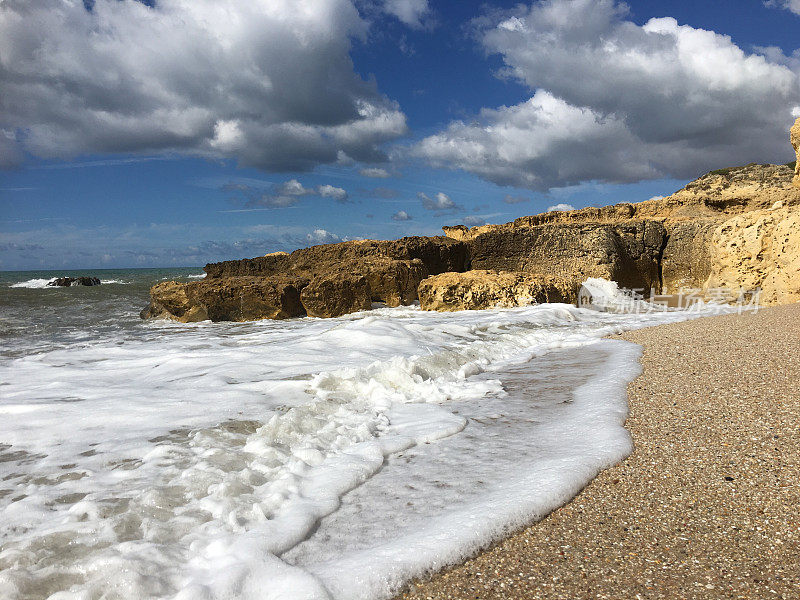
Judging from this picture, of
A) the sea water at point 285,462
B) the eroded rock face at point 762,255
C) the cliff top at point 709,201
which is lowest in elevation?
the sea water at point 285,462

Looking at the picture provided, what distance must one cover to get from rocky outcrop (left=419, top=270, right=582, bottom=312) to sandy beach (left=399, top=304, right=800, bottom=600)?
4881 mm

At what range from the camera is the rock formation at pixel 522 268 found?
6.67 m

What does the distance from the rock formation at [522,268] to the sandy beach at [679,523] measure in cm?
500

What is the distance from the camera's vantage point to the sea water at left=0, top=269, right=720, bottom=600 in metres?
1.28

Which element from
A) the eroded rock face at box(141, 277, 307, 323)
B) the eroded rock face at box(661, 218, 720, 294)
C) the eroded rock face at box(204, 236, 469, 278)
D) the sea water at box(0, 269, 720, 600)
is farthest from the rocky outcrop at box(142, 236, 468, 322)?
the eroded rock face at box(661, 218, 720, 294)

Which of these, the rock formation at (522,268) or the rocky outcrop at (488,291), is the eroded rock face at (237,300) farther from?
the rocky outcrop at (488,291)

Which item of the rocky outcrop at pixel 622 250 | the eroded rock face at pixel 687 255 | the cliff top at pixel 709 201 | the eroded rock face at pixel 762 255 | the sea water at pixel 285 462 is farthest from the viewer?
the cliff top at pixel 709 201

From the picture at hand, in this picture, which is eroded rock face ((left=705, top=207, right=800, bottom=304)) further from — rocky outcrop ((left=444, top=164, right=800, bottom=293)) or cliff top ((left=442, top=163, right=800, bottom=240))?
cliff top ((left=442, top=163, right=800, bottom=240))

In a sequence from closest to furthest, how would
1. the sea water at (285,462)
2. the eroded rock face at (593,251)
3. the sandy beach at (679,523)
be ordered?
the sandy beach at (679,523) < the sea water at (285,462) < the eroded rock face at (593,251)

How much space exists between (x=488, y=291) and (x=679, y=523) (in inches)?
240

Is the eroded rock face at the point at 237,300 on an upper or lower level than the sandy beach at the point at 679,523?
upper

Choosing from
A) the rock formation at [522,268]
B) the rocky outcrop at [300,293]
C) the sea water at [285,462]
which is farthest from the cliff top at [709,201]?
the sea water at [285,462]

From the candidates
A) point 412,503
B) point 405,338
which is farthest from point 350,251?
point 412,503

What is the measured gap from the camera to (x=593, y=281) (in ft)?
27.0
